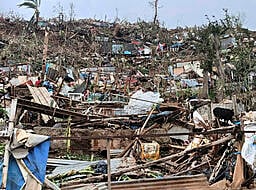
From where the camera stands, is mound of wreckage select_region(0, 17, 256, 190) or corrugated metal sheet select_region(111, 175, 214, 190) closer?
mound of wreckage select_region(0, 17, 256, 190)

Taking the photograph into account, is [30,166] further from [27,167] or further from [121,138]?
[121,138]

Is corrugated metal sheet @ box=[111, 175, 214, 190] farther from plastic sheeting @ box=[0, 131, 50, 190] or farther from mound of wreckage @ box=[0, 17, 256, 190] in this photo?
plastic sheeting @ box=[0, 131, 50, 190]

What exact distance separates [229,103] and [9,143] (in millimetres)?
9606

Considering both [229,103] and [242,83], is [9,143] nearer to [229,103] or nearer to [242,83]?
[229,103]

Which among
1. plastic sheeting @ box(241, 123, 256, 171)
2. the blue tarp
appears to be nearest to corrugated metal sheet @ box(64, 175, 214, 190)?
plastic sheeting @ box(241, 123, 256, 171)

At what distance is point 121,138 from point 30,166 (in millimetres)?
1180

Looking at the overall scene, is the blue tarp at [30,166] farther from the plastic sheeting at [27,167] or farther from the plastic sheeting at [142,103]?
the plastic sheeting at [142,103]

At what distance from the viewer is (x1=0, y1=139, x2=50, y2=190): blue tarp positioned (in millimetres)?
3660

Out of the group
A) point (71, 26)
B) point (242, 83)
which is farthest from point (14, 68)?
point (71, 26)

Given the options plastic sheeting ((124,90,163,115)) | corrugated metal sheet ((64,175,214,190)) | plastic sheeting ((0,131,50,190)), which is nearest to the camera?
plastic sheeting ((0,131,50,190))

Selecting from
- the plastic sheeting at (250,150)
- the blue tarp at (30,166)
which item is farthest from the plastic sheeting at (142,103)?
the blue tarp at (30,166)

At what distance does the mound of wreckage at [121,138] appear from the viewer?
374cm

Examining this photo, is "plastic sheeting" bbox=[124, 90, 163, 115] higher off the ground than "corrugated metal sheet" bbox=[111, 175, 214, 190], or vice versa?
"plastic sheeting" bbox=[124, 90, 163, 115]

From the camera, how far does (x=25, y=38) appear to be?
2498cm
